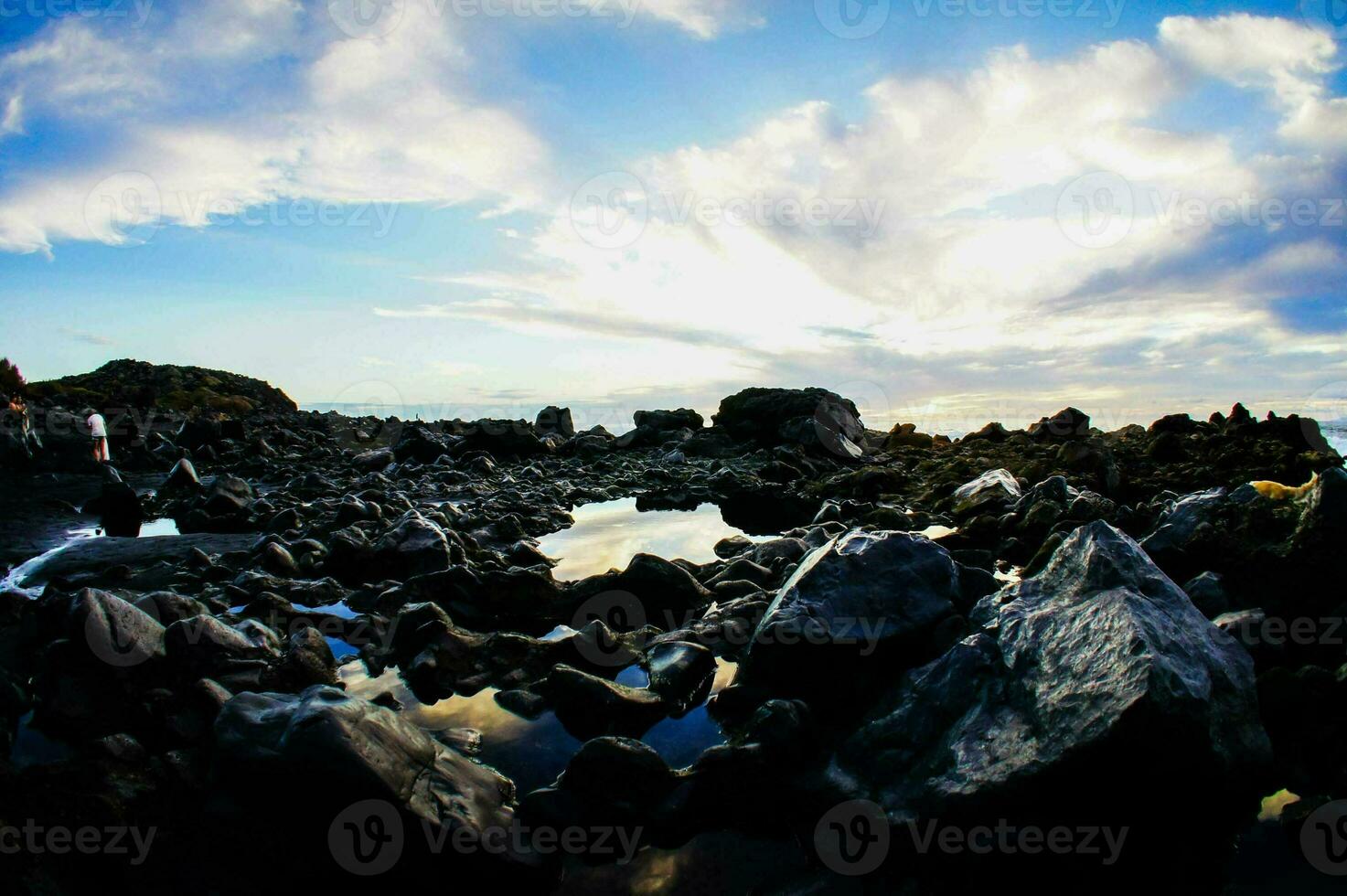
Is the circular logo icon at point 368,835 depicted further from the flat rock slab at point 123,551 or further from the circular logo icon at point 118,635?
the flat rock slab at point 123,551

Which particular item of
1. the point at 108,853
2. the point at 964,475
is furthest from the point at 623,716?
the point at 964,475

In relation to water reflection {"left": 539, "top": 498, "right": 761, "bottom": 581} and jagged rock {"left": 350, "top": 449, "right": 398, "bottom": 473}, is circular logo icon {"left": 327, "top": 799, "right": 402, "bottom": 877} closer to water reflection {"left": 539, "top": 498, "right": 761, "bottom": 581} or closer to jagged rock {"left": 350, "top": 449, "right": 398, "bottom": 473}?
water reflection {"left": 539, "top": 498, "right": 761, "bottom": 581}

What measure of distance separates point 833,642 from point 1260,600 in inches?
110

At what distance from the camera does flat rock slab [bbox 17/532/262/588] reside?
7.20 meters

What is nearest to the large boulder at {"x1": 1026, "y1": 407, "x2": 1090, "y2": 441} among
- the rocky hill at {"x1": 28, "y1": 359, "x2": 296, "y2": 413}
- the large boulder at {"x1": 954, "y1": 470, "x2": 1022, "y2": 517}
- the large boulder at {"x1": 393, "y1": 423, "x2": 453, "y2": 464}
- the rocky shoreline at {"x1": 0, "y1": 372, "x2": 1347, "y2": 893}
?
the large boulder at {"x1": 954, "y1": 470, "x2": 1022, "y2": 517}

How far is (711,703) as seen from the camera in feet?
13.9

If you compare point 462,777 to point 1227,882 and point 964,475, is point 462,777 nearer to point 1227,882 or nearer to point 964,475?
point 1227,882

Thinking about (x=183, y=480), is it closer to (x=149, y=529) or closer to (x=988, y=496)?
(x=149, y=529)

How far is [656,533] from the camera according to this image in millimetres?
10164

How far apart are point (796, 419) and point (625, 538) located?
14834mm

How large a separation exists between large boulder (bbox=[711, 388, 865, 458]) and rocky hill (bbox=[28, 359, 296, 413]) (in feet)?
93.7

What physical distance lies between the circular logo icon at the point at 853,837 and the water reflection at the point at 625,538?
12.7 feet

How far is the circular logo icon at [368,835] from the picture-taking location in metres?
2.70

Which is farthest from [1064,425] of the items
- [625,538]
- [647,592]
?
[647,592]
